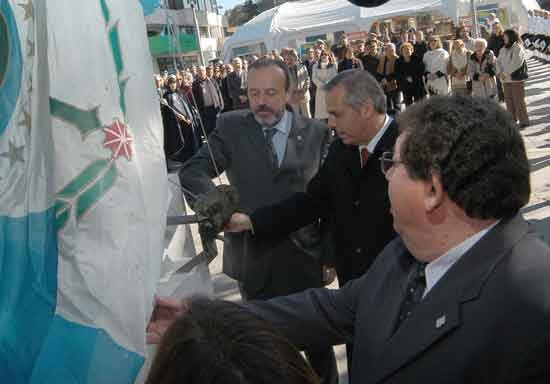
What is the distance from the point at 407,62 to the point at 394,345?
12.3 metres

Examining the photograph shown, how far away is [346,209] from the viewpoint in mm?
2475

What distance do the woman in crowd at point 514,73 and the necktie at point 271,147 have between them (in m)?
8.77

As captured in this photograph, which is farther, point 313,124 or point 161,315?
point 313,124

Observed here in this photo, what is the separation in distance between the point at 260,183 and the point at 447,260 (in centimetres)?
134

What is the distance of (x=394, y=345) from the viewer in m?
1.44

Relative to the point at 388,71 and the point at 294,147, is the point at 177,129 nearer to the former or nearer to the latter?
the point at 388,71

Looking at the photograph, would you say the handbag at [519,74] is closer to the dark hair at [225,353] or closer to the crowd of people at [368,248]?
the crowd of people at [368,248]

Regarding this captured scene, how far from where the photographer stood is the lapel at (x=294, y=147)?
2.70 m

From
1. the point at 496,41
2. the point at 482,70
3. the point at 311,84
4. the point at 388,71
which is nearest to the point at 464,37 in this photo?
the point at 496,41

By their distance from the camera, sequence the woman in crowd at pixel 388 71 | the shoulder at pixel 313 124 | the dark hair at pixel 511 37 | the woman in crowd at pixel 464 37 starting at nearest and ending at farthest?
the shoulder at pixel 313 124 < the dark hair at pixel 511 37 < the woman in crowd at pixel 388 71 < the woman in crowd at pixel 464 37

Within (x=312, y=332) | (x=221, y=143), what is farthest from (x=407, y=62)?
(x=312, y=332)

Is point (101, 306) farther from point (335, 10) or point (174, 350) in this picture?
point (335, 10)

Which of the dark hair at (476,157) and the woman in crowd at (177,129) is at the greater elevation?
the dark hair at (476,157)

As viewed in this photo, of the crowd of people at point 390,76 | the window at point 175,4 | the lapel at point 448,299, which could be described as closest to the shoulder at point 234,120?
the window at point 175,4
